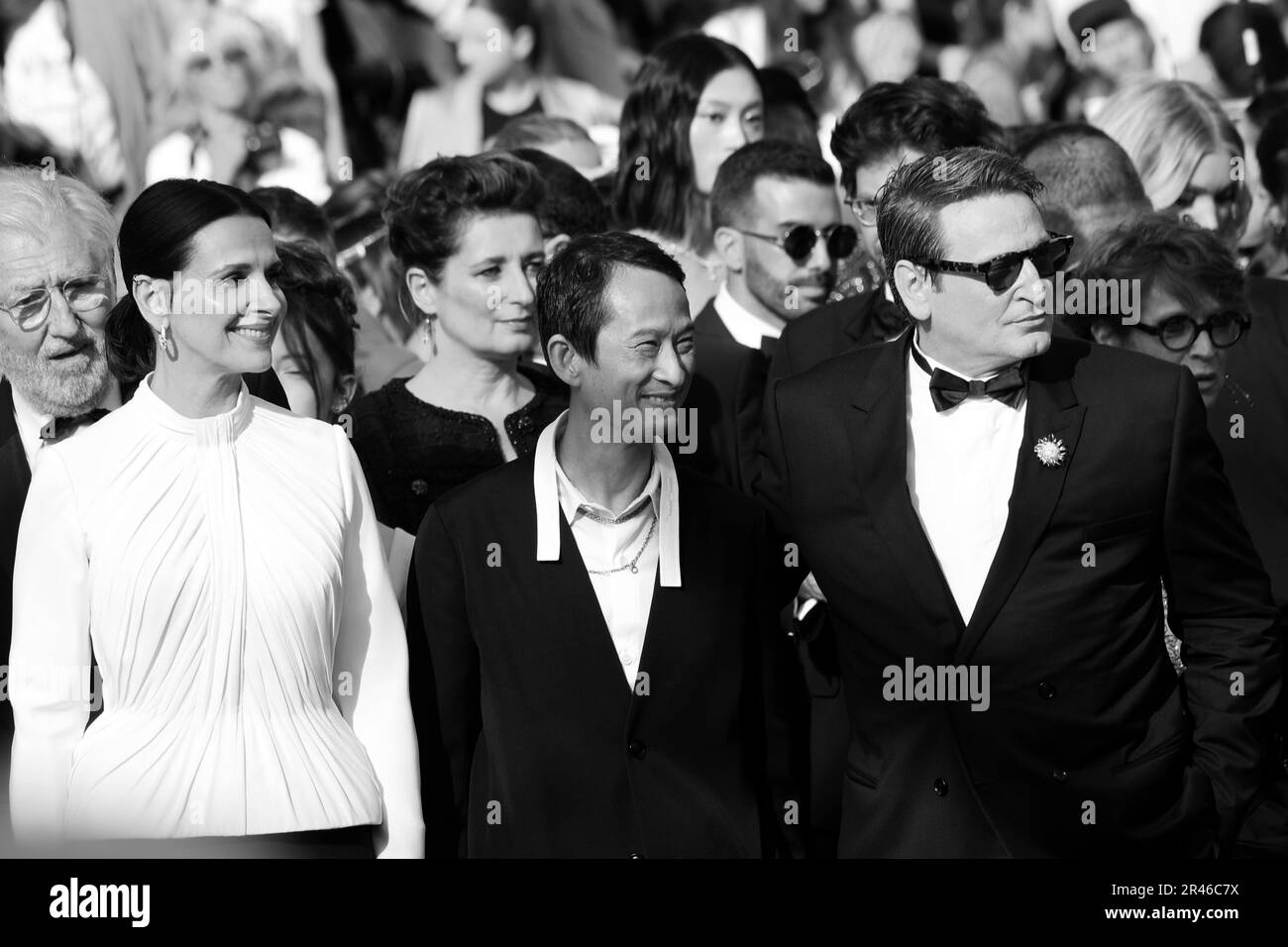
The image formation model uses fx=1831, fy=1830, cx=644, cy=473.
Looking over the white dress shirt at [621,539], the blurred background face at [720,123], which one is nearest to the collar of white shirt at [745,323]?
the blurred background face at [720,123]

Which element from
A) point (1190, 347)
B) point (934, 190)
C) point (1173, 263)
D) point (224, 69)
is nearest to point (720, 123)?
point (1173, 263)

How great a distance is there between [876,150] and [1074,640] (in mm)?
2056

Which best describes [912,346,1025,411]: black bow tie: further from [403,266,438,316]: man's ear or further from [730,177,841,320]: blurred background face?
[730,177,841,320]: blurred background face

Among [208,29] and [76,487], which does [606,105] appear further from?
[76,487]

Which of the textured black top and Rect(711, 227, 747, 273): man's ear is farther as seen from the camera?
Rect(711, 227, 747, 273): man's ear

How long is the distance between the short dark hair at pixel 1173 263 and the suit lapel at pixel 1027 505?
0.74 metres

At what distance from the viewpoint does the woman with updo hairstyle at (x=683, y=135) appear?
620 centimetres

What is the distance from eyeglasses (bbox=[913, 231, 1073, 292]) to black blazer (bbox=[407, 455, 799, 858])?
722 millimetres

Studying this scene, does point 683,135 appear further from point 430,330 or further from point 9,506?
point 9,506

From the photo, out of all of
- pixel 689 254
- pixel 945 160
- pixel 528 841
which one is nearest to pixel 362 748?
pixel 528 841

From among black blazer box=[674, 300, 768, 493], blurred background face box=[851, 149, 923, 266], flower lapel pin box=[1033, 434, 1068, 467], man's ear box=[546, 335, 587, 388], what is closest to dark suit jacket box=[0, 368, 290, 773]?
man's ear box=[546, 335, 587, 388]

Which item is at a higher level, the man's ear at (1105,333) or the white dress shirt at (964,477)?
the man's ear at (1105,333)

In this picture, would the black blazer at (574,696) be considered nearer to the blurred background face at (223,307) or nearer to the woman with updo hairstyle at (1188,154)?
the blurred background face at (223,307)

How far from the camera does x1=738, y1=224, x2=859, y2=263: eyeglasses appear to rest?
540cm
